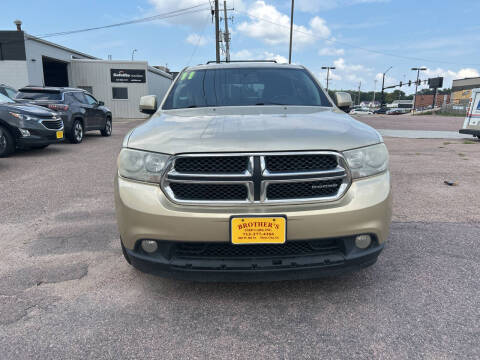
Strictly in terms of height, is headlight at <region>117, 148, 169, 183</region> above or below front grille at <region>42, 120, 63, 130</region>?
above

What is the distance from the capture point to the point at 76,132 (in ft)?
35.0

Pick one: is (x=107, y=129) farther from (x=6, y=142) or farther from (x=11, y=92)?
(x=6, y=142)

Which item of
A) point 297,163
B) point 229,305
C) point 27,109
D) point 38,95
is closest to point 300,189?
point 297,163

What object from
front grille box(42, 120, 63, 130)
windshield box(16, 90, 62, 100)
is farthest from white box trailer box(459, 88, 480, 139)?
windshield box(16, 90, 62, 100)

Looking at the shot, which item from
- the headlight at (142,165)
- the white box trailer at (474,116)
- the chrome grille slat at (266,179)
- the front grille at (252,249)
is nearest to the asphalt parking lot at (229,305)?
the front grille at (252,249)

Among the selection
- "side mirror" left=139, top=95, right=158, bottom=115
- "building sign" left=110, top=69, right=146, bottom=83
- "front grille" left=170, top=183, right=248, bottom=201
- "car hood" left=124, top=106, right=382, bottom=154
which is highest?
"building sign" left=110, top=69, right=146, bottom=83

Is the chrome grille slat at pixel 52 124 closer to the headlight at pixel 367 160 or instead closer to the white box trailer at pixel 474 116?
the headlight at pixel 367 160

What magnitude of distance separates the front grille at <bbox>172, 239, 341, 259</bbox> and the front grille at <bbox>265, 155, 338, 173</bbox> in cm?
44

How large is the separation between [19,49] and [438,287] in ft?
84.2

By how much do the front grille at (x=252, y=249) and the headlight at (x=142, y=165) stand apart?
45 centimetres

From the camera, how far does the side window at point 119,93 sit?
91.8 feet

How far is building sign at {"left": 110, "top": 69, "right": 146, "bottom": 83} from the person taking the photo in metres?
27.7

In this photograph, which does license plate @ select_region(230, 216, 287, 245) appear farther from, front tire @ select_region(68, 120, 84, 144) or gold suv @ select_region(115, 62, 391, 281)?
front tire @ select_region(68, 120, 84, 144)

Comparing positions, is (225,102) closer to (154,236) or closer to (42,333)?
(154,236)
